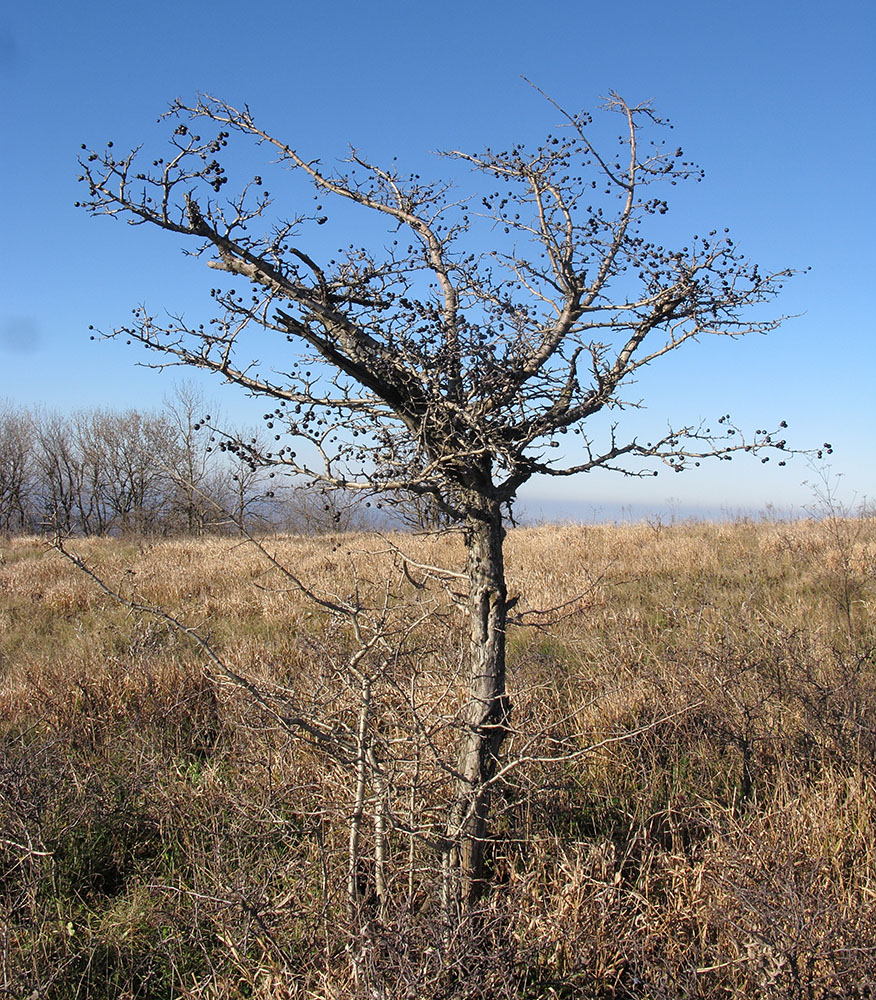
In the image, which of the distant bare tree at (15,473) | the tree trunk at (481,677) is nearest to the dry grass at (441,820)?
the tree trunk at (481,677)

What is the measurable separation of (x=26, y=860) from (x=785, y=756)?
13.9ft

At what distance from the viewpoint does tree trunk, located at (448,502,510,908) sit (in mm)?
2822

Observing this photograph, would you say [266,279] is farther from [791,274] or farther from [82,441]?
[82,441]

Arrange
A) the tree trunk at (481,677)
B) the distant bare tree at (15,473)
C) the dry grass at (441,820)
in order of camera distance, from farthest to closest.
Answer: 1. the distant bare tree at (15,473)
2. the tree trunk at (481,677)
3. the dry grass at (441,820)

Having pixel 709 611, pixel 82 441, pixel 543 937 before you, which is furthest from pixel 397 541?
pixel 82 441

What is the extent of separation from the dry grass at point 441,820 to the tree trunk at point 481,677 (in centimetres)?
16

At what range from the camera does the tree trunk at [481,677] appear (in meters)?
2.82

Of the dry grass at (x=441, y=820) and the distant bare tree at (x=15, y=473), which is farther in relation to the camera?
the distant bare tree at (x=15, y=473)

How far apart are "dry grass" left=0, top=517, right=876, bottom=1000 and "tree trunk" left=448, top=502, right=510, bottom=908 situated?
159 mm

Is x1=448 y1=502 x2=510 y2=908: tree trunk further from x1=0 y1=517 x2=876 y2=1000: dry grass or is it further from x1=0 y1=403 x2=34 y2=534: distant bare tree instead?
x1=0 y1=403 x2=34 y2=534: distant bare tree

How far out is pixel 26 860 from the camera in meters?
3.26

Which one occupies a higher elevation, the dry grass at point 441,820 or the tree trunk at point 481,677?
the tree trunk at point 481,677

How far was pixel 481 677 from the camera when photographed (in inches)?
112

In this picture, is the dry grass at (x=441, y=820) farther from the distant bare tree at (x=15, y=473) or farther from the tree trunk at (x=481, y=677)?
the distant bare tree at (x=15, y=473)
